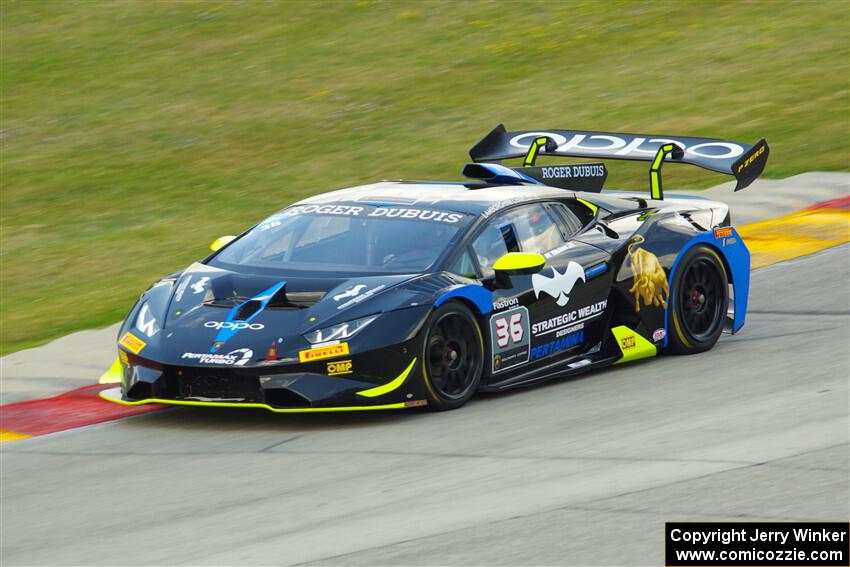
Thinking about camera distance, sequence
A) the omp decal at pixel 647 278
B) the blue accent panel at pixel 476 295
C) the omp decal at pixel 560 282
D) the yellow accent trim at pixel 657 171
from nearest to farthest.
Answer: the blue accent panel at pixel 476 295 < the omp decal at pixel 560 282 < the omp decal at pixel 647 278 < the yellow accent trim at pixel 657 171

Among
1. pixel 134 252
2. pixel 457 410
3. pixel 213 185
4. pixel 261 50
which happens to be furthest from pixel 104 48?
pixel 457 410

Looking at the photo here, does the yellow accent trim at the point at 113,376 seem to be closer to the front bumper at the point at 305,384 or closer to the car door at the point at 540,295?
the front bumper at the point at 305,384

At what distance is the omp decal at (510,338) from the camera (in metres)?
8.21

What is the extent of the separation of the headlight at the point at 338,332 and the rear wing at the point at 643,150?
3217mm

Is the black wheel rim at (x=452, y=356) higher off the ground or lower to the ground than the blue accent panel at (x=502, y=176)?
lower

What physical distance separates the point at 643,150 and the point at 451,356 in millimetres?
3049

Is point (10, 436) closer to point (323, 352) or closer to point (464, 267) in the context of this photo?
point (323, 352)

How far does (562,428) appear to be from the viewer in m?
7.46

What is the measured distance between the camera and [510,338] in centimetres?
834

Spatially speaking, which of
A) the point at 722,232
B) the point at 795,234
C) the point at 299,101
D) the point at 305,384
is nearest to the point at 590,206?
the point at 722,232

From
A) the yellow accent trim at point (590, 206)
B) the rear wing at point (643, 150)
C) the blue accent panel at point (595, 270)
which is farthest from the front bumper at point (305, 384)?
the rear wing at point (643, 150)

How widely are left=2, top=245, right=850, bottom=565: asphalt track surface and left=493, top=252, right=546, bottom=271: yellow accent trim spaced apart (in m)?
0.79

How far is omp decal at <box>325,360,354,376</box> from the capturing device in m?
7.55

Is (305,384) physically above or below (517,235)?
below
